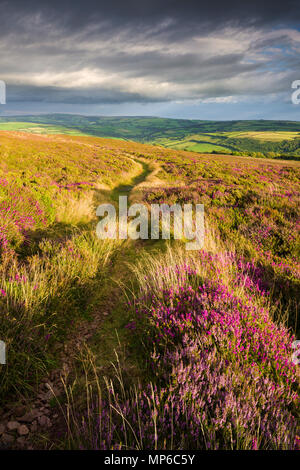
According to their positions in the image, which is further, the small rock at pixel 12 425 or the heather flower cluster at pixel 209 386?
the small rock at pixel 12 425

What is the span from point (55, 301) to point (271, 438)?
3.04 metres

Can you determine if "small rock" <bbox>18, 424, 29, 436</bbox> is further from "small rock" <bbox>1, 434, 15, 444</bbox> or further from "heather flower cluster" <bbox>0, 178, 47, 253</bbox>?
"heather flower cluster" <bbox>0, 178, 47, 253</bbox>

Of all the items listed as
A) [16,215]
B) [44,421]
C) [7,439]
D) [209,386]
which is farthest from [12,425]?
[16,215]

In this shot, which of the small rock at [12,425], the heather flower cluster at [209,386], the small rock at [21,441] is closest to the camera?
the heather flower cluster at [209,386]

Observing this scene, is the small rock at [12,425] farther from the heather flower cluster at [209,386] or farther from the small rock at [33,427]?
the heather flower cluster at [209,386]

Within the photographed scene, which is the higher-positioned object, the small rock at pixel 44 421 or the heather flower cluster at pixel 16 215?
the heather flower cluster at pixel 16 215

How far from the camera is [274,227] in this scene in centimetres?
547

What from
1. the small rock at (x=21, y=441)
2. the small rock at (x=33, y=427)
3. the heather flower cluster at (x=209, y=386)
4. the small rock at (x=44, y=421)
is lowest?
the small rock at (x=44, y=421)

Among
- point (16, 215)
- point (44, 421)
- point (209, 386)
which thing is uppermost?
point (16, 215)

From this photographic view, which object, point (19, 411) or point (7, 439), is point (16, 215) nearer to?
point (19, 411)

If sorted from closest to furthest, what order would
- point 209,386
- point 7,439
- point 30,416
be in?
point 209,386 → point 7,439 → point 30,416

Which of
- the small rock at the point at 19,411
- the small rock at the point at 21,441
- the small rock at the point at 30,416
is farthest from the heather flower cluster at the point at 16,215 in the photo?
the small rock at the point at 21,441

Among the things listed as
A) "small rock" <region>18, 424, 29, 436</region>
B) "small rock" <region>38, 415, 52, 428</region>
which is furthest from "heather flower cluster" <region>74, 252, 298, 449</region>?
"small rock" <region>18, 424, 29, 436</region>
